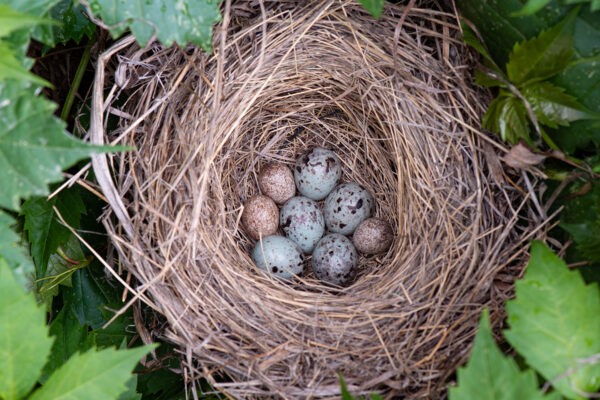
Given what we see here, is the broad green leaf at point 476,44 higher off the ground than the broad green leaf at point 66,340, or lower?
higher

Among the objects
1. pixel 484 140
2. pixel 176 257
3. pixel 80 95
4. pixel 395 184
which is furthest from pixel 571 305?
pixel 80 95

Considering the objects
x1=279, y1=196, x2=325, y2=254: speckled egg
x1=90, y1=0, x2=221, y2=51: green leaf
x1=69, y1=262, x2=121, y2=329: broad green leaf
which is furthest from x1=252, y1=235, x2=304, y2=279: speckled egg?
x1=90, y1=0, x2=221, y2=51: green leaf

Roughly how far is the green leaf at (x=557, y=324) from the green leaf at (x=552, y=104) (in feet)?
1.66

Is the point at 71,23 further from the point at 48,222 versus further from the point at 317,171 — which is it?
the point at 317,171

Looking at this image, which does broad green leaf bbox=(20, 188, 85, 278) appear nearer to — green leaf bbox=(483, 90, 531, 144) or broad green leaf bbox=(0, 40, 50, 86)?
broad green leaf bbox=(0, 40, 50, 86)

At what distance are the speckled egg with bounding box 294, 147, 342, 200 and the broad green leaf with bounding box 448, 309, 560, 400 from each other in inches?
48.4

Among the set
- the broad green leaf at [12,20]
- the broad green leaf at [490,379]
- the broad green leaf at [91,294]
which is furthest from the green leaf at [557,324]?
the broad green leaf at [91,294]

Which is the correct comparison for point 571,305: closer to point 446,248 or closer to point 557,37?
point 446,248

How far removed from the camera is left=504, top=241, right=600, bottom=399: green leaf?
114cm

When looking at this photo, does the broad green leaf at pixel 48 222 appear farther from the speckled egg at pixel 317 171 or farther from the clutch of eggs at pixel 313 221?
the speckled egg at pixel 317 171

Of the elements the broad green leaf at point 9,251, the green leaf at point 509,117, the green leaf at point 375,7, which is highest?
the green leaf at point 375,7

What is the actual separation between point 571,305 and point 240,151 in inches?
54.8

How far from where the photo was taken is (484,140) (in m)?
1.73

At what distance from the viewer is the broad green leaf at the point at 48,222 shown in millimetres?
1771
